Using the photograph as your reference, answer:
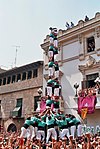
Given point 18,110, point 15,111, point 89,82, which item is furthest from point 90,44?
point 15,111

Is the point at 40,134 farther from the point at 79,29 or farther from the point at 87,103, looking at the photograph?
the point at 79,29

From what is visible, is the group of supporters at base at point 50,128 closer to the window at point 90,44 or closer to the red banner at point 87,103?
the red banner at point 87,103

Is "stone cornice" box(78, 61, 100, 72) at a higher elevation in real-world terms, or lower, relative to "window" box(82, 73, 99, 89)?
higher

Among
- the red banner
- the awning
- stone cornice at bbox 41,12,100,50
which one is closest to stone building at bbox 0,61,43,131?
the awning

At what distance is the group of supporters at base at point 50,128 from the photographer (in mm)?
12220

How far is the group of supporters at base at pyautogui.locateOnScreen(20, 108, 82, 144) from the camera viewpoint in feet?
40.1

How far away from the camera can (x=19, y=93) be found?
24.5 m

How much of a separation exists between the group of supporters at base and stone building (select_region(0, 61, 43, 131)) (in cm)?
916

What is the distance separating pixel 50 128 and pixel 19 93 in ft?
41.6

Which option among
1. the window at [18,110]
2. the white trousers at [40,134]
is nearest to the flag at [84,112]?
the white trousers at [40,134]

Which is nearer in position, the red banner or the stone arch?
the red banner

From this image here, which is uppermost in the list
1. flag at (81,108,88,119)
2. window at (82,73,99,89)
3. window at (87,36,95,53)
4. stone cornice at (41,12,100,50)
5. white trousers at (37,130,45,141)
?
stone cornice at (41,12,100,50)

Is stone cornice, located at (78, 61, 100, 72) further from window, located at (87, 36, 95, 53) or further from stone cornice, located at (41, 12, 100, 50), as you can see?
stone cornice, located at (41, 12, 100, 50)

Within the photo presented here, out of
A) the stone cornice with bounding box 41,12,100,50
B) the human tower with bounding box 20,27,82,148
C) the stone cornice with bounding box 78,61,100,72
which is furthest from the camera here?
the stone cornice with bounding box 41,12,100,50
